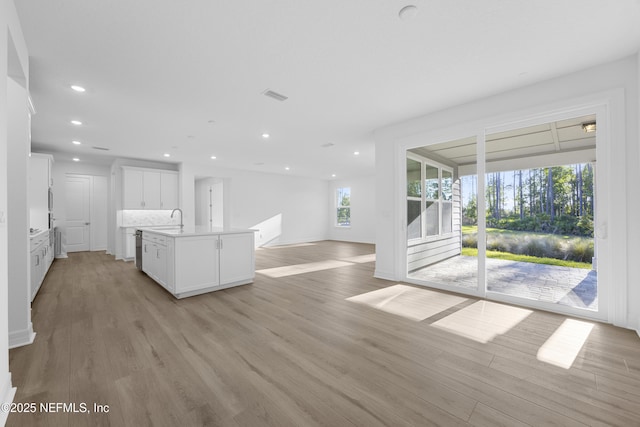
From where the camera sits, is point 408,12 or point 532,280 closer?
point 408,12

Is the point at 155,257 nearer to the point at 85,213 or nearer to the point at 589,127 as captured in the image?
the point at 85,213

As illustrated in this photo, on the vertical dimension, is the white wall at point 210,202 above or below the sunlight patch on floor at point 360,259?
above

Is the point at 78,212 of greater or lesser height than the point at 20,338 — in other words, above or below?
above

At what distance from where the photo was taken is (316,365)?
2.03 metres

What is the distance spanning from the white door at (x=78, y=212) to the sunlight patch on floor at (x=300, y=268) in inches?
238

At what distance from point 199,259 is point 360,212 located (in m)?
7.79

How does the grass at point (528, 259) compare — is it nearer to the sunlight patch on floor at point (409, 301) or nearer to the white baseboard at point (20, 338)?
the sunlight patch on floor at point (409, 301)

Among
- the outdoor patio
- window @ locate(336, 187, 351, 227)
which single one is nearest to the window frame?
the outdoor patio

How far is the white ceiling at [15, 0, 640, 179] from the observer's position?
2012 millimetres

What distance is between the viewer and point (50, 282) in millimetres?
4480

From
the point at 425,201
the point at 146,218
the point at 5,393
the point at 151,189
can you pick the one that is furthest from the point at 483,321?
the point at 146,218

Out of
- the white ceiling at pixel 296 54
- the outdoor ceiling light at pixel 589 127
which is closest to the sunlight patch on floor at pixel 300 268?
the white ceiling at pixel 296 54

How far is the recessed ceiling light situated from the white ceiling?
4cm

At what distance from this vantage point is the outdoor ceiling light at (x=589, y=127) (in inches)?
114
